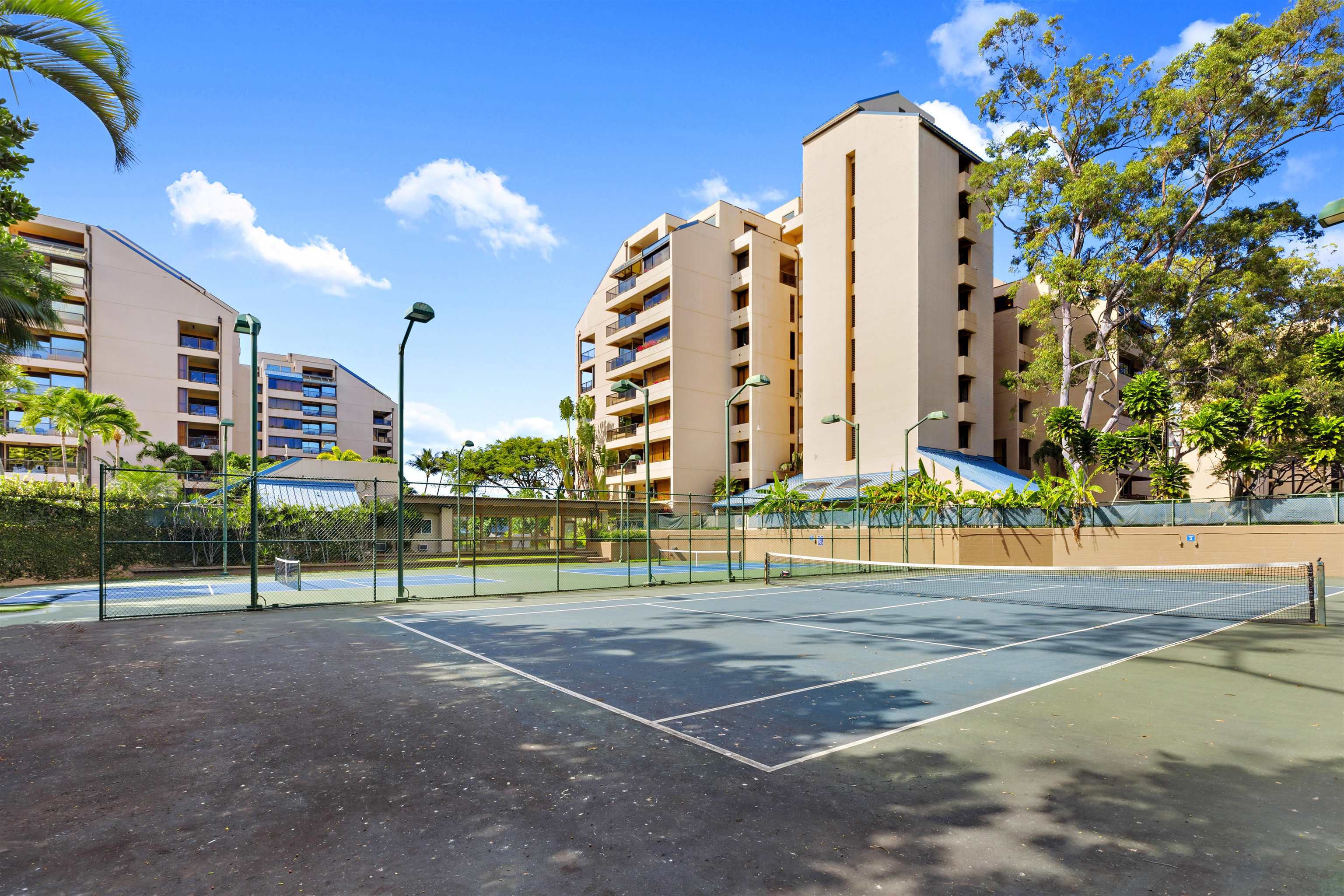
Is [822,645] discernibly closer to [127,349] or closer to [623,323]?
[623,323]

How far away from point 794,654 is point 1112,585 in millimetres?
19216

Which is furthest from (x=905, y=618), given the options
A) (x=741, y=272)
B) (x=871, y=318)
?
(x=741, y=272)

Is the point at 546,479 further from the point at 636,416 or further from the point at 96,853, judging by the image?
the point at 96,853

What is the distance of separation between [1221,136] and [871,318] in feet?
63.6

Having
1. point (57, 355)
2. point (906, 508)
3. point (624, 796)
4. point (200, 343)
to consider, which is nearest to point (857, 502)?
point (906, 508)

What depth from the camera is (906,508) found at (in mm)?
31391

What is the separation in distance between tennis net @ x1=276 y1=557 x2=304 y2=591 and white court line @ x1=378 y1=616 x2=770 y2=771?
12061mm

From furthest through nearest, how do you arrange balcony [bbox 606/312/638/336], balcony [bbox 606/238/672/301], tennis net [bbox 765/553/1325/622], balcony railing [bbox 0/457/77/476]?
balcony [bbox 606/312/638/336]
balcony [bbox 606/238/672/301]
balcony railing [bbox 0/457/77/476]
tennis net [bbox 765/553/1325/622]

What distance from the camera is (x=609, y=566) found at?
3934 centimetres

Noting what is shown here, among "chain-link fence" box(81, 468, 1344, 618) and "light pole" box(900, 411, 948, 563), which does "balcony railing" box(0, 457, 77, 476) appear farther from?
"light pole" box(900, 411, 948, 563)

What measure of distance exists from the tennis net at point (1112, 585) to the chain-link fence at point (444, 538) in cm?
231

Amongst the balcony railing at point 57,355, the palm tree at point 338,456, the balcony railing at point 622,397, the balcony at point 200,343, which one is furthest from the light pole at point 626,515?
the balcony railing at point 57,355

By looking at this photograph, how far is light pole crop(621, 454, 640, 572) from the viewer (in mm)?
24766

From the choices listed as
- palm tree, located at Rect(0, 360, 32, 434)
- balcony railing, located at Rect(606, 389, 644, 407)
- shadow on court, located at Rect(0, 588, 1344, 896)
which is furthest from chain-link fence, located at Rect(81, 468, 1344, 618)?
balcony railing, located at Rect(606, 389, 644, 407)
